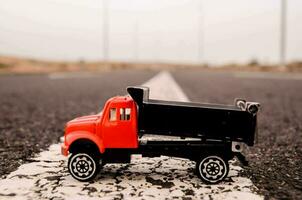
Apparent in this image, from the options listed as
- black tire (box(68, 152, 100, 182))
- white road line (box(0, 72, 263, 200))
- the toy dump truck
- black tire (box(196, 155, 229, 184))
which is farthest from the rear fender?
black tire (box(196, 155, 229, 184))

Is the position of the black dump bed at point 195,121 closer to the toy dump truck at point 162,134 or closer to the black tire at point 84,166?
the toy dump truck at point 162,134

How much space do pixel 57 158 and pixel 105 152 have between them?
1229mm

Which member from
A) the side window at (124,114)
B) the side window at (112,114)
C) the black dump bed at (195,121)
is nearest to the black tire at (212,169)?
the black dump bed at (195,121)

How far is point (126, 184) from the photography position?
12.8 feet

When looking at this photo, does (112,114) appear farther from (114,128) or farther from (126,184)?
(126,184)

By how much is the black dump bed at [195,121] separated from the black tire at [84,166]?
0.55 m

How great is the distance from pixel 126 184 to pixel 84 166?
462mm

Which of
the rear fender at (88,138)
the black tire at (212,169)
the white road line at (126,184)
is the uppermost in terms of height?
the rear fender at (88,138)

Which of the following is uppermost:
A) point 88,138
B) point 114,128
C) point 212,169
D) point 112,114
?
point 112,114

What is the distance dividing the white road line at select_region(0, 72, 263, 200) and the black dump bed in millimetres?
492

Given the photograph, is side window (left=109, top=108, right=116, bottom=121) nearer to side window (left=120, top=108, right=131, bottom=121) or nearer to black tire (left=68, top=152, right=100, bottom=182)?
side window (left=120, top=108, right=131, bottom=121)

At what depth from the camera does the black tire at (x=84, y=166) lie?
3982 millimetres

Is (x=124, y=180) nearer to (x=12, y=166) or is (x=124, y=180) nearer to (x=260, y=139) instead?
(x=12, y=166)

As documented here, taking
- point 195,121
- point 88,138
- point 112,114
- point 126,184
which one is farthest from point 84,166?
point 195,121
